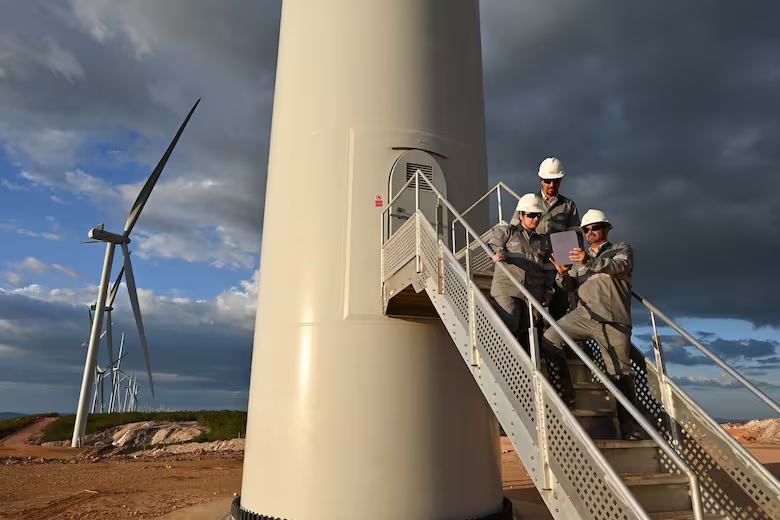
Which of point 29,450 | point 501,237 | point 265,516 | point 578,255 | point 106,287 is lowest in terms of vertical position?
point 29,450

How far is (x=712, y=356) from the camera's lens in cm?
520

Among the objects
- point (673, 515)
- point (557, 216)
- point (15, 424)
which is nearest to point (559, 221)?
point (557, 216)

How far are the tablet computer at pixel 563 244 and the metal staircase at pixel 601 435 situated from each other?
70cm

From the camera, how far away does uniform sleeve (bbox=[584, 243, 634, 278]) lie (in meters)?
5.81

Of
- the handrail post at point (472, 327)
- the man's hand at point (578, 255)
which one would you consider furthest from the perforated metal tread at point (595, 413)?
the man's hand at point (578, 255)

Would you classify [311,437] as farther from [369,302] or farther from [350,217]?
[350,217]

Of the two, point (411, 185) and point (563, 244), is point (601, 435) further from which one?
point (411, 185)

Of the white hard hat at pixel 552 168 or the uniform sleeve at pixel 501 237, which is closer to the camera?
the uniform sleeve at pixel 501 237

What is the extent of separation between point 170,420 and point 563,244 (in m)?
45.0

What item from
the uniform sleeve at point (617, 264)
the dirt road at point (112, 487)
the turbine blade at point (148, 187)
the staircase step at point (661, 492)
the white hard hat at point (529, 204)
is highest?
the turbine blade at point (148, 187)

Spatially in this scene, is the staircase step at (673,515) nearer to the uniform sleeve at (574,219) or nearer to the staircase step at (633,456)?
the staircase step at (633,456)

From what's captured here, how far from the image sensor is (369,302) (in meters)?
9.56

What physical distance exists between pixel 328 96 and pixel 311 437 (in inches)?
242

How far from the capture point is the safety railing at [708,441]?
4922mm
